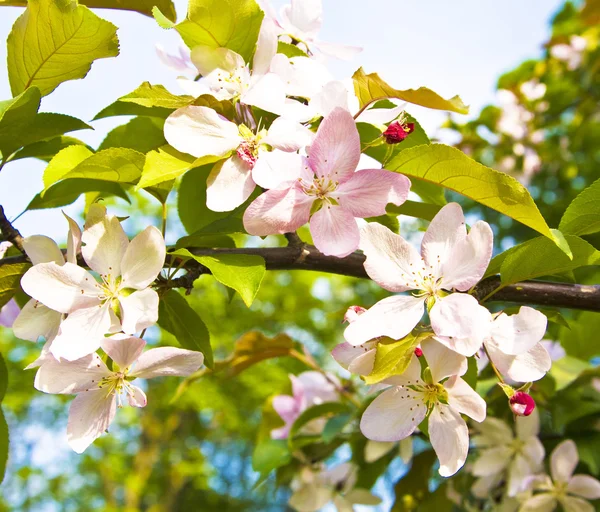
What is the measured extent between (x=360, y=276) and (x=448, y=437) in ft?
0.62

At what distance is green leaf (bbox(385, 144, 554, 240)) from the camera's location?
1.87ft

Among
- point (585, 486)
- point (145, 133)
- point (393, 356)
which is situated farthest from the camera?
point (585, 486)

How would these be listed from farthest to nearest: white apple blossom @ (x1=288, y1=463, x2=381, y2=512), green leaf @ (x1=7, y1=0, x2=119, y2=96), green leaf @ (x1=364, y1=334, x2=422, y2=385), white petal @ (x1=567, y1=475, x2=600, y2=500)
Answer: white apple blossom @ (x1=288, y1=463, x2=381, y2=512) → white petal @ (x1=567, y1=475, x2=600, y2=500) → green leaf @ (x1=7, y1=0, x2=119, y2=96) → green leaf @ (x1=364, y1=334, x2=422, y2=385)

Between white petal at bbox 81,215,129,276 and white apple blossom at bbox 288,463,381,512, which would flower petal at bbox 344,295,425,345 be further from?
white apple blossom at bbox 288,463,381,512

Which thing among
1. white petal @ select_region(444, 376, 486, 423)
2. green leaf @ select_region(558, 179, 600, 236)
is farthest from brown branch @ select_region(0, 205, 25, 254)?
green leaf @ select_region(558, 179, 600, 236)

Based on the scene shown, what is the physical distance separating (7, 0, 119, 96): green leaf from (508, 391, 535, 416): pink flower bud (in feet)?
1.80

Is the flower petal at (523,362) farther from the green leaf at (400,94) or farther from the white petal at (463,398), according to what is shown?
the green leaf at (400,94)

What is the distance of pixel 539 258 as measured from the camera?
0.64 metres

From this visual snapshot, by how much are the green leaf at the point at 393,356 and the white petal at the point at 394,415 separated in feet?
0.24

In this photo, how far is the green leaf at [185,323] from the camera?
697 millimetres

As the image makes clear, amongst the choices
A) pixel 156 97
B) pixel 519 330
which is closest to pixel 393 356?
pixel 519 330

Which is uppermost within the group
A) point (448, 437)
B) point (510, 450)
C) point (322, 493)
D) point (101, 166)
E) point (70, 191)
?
→ point (101, 166)

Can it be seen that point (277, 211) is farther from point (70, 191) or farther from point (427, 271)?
point (70, 191)

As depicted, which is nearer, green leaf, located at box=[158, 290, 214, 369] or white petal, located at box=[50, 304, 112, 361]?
white petal, located at box=[50, 304, 112, 361]
